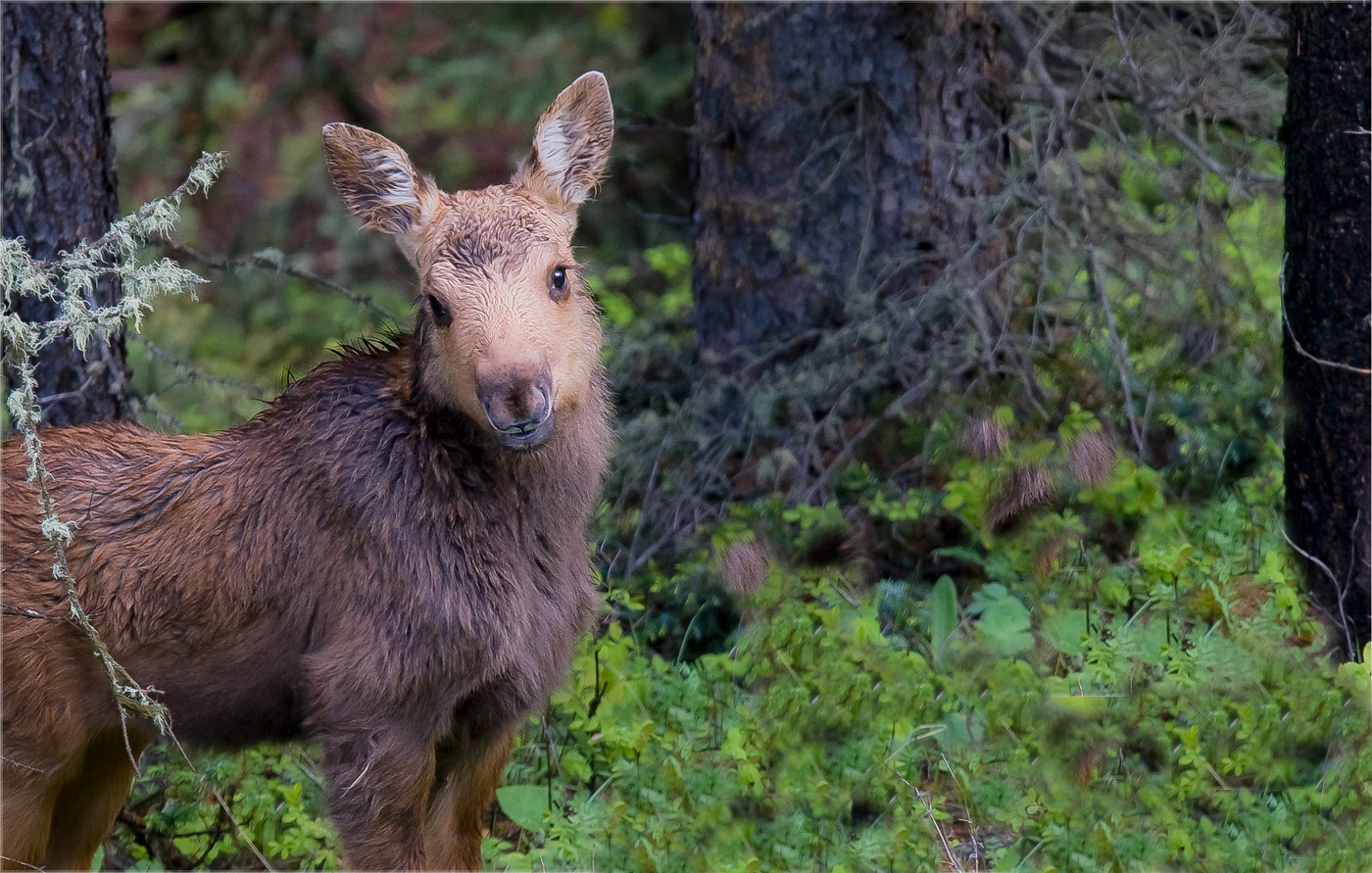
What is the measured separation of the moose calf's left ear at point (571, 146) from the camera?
4988 mm

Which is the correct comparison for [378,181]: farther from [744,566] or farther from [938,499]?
[938,499]

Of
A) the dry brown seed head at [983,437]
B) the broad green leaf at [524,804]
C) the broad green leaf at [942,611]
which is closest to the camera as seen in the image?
the broad green leaf at [524,804]

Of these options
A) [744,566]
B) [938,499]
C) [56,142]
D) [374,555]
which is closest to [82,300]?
[374,555]

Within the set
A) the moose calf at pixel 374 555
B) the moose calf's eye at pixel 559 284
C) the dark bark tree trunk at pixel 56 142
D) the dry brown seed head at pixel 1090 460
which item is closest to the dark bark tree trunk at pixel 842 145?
the dry brown seed head at pixel 1090 460

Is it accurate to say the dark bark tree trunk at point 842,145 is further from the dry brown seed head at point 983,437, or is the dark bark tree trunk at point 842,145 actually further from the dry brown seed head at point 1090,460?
the dry brown seed head at point 1090,460

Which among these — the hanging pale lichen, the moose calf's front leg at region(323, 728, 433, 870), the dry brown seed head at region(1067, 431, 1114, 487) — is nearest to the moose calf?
the moose calf's front leg at region(323, 728, 433, 870)

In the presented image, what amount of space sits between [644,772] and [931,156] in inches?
137

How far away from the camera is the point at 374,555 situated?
445cm

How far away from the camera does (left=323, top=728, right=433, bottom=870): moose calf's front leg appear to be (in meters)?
4.32

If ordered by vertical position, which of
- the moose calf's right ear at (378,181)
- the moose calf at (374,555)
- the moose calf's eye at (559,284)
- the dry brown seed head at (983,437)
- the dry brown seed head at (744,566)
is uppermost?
the moose calf's right ear at (378,181)

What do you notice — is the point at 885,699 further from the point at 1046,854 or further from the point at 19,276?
the point at 19,276

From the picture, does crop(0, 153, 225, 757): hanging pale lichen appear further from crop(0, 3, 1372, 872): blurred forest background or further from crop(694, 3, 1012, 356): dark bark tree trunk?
crop(694, 3, 1012, 356): dark bark tree trunk

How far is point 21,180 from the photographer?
5.77 meters

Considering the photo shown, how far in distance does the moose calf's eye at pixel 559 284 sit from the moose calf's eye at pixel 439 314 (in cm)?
37
